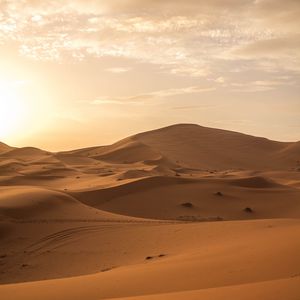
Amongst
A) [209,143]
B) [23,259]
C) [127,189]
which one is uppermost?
[209,143]

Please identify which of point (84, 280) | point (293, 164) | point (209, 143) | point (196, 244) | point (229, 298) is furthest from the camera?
point (209, 143)

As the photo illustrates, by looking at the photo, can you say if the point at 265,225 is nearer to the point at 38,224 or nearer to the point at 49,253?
the point at 49,253

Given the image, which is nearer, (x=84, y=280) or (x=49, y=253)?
(x=84, y=280)

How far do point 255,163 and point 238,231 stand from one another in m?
41.1

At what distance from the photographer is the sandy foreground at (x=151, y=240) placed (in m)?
6.01

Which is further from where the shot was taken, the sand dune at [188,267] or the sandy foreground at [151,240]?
the sandy foreground at [151,240]

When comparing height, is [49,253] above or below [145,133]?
below

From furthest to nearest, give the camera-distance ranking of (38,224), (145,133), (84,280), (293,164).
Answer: (145,133) → (293,164) → (38,224) → (84,280)

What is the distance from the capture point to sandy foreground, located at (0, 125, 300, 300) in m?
6.01

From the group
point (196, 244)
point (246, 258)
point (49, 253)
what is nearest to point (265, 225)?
point (196, 244)

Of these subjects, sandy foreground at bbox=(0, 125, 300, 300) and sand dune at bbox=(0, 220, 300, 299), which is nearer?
sand dune at bbox=(0, 220, 300, 299)

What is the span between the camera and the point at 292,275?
565 cm

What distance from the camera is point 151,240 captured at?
1129 centimetres

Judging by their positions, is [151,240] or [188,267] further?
[151,240]
